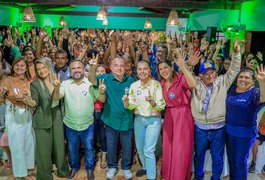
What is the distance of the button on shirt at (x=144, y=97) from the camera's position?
3264mm

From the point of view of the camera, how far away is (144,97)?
3.31 metres

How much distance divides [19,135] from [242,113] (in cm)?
246

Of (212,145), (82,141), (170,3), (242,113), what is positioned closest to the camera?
(242,113)

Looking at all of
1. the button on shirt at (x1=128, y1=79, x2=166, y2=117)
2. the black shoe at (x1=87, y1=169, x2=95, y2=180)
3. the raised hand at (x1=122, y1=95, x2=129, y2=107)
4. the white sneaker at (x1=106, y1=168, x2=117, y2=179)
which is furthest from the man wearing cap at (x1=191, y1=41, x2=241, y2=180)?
the black shoe at (x1=87, y1=169, x2=95, y2=180)

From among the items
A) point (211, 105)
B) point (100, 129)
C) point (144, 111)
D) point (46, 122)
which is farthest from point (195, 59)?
point (46, 122)

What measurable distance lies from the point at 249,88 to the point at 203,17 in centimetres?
921

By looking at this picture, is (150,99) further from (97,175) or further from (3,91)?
(3,91)

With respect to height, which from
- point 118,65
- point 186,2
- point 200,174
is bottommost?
point 200,174

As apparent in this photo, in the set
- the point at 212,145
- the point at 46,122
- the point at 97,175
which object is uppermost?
the point at 46,122

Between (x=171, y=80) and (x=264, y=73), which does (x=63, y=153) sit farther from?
(x=264, y=73)

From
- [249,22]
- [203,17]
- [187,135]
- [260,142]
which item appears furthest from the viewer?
[203,17]

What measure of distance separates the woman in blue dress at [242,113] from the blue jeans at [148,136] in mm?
801

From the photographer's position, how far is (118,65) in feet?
11.0

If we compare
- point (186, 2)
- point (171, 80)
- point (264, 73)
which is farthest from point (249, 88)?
point (186, 2)
